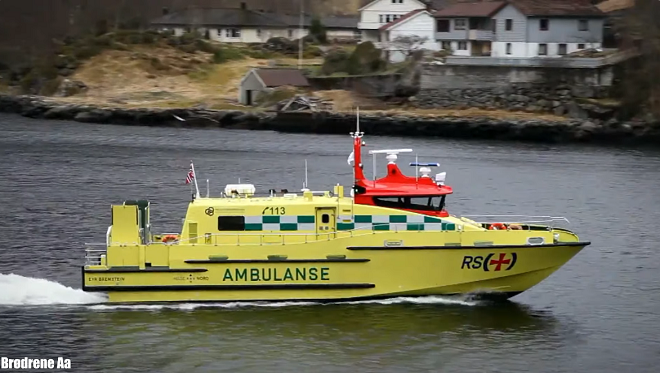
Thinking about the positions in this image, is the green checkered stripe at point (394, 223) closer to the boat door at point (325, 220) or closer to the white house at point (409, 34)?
the boat door at point (325, 220)

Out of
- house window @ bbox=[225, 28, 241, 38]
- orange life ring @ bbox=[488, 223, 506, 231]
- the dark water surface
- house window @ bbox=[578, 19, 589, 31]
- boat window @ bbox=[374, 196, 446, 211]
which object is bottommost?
the dark water surface

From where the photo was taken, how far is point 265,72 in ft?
234

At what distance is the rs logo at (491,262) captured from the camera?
886 inches

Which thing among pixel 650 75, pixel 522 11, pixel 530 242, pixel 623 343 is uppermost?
pixel 522 11

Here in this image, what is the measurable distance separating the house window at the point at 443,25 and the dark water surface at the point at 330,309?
1286 inches

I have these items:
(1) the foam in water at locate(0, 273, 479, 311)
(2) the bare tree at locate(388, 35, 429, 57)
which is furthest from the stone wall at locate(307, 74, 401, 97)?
(1) the foam in water at locate(0, 273, 479, 311)

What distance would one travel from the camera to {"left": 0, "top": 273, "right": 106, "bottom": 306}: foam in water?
2314 centimetres

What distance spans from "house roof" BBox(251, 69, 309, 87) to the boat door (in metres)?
47.9

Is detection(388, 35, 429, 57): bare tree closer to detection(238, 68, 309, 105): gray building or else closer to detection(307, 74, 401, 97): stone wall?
detection(307, 74, 401, 97): stone wall

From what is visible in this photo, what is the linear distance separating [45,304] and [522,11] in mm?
55730

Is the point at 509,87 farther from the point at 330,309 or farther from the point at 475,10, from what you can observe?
the point at 330,309

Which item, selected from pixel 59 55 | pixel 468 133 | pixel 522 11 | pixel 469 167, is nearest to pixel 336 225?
pixel 469 167

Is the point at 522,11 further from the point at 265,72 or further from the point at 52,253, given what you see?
the point at 52,253

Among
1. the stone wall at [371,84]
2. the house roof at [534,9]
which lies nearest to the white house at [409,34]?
the house roof at [534,9]
